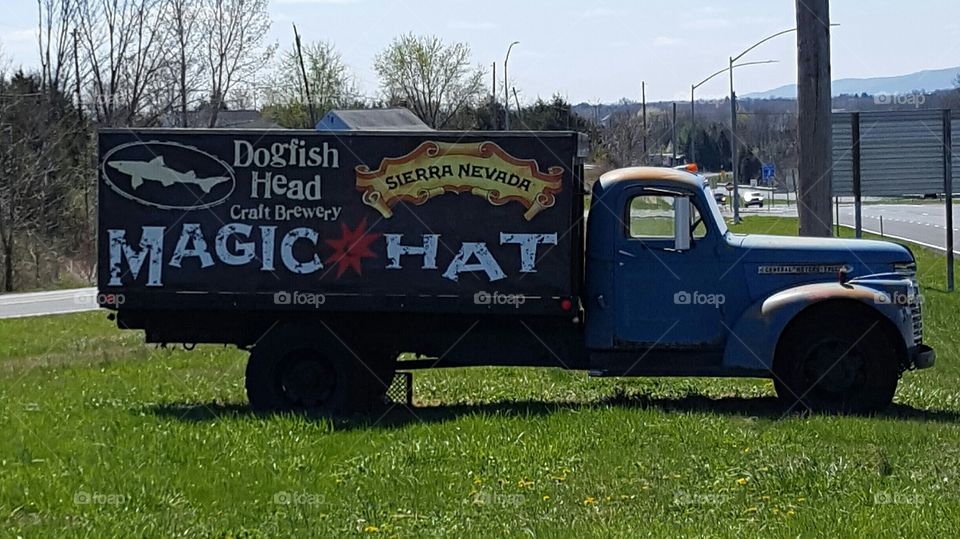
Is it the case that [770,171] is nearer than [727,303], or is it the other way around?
[727,303]

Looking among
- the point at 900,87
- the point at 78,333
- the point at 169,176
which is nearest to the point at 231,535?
the point at 169,176

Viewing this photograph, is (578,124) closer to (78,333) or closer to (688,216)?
(78,333)

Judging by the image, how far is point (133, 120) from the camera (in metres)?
50.1

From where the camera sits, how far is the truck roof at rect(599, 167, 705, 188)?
11.3 m

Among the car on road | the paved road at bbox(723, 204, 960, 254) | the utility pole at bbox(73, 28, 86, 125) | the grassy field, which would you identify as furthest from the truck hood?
the car on road

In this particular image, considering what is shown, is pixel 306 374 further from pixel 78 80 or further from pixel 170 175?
pixel 78 80

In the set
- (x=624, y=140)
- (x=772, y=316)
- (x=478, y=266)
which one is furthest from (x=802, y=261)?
(x=624, y=140)

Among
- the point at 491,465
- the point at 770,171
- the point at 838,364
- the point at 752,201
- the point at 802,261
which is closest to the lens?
the point at 491,465

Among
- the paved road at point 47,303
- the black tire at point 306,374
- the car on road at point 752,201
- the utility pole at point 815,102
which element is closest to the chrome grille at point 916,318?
the utility pole at point 815,102

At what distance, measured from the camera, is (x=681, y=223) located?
428 inches

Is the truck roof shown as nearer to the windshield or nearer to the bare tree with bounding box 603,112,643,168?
the windshield

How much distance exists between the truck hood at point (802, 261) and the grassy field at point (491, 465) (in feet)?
3.87

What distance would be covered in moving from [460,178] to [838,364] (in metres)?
3.66

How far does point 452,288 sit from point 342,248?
41.3 inches
